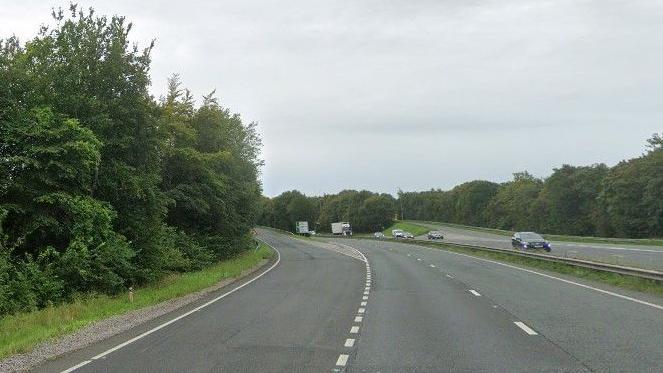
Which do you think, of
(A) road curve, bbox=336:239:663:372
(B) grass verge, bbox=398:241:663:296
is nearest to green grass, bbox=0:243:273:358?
(A) road curve, bbox=336:239:663:372

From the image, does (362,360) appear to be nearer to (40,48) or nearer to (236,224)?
(40,48)

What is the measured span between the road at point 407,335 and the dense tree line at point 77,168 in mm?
4595

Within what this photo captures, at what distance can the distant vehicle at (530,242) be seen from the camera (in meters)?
44.3

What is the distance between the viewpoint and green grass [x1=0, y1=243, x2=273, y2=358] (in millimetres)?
11727

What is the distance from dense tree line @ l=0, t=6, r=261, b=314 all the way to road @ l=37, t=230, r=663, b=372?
460 centimetres

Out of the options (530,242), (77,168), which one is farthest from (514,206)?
(77,168)

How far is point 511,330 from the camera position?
11758mm

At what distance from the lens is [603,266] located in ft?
77.6

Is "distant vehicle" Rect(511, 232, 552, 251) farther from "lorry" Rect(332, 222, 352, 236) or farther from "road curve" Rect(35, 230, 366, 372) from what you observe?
"lorry" Rect(332, 222, 352, 236)

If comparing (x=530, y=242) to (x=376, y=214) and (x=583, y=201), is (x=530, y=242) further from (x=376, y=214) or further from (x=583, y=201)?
(x=376, y=214)

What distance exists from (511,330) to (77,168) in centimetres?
1385

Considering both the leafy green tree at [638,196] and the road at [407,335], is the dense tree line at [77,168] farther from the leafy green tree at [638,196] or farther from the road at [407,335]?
the leafy green tree at [638,196]

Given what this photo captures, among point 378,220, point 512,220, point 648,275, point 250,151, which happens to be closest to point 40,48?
point 648,275

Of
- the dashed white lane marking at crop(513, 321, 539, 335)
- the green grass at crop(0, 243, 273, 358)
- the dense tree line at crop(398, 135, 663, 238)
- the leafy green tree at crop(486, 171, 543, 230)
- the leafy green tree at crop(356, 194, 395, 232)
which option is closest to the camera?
the dashed white lane marking at crop(513, 321, 539, 335)
